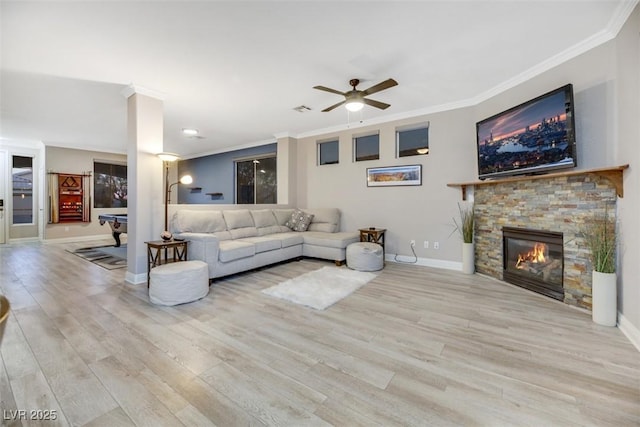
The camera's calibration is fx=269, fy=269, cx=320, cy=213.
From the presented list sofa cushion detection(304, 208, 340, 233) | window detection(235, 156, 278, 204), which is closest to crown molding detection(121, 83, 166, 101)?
sofa cushion detection(304, 208, 340, 233)

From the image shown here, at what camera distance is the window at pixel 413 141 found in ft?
15.6

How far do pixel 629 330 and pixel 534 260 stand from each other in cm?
121

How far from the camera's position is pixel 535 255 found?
10.9 feet

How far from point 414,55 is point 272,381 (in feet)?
10.8

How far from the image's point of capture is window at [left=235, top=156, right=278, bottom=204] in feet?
23.5

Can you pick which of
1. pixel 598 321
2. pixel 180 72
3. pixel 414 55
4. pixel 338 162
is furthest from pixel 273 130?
pixel 598 321

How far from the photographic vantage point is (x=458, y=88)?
3775 millimetres

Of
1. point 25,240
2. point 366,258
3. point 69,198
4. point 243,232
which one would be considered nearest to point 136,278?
point 243,232

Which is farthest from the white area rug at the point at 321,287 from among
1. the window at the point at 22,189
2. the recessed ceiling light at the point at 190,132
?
the window at the point at 22,189

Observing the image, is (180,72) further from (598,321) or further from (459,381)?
(598,321)

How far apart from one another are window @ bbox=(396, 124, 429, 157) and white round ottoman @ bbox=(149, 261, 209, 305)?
395 cm

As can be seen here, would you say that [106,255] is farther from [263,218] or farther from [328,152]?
[328,152]

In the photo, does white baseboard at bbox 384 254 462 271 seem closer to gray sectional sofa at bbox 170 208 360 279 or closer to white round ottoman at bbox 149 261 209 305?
gray sectional sofa at bbox 170 208 360 279


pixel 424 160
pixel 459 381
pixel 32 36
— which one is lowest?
pixel 459 381
